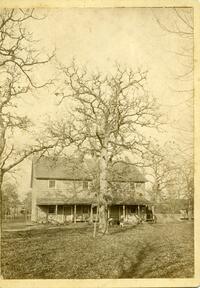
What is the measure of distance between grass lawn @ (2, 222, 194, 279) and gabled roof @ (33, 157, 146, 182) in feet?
3.29

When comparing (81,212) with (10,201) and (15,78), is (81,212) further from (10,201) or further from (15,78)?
(15,78)

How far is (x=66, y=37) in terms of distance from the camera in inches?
262

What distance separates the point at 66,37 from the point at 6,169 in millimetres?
2122

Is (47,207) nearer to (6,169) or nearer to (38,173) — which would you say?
(38,173)

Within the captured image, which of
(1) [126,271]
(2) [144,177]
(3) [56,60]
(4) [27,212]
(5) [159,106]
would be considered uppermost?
(3) [56,60]

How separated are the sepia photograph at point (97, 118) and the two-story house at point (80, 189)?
0.12m

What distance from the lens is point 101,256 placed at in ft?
21.5

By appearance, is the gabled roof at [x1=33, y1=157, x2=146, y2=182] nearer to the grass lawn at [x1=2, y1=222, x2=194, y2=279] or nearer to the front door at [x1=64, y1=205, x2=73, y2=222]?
the front door at [x1=64, y1=205, x2=73, y2=222]

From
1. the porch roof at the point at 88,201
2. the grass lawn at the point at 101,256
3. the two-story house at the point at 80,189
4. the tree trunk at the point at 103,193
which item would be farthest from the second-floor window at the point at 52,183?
the grass lawn at the point at 101,256

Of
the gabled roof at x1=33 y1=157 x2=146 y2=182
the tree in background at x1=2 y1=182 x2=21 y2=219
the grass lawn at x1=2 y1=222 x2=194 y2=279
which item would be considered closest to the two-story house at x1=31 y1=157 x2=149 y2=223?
the gabled roof at x1=33 y1=157 x2=146 y2=182

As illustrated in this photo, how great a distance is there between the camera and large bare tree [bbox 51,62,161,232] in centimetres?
677

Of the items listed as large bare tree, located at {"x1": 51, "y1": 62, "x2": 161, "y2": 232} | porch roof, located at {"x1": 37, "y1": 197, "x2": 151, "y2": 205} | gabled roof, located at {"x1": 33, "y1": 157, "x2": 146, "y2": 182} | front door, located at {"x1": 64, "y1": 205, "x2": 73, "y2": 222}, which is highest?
large bare tree, located at {"x1": 51, "y1": 62, "x2": 161, "y2": 232}

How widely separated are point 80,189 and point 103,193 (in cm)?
53

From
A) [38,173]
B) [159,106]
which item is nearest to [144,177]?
[159,106]
